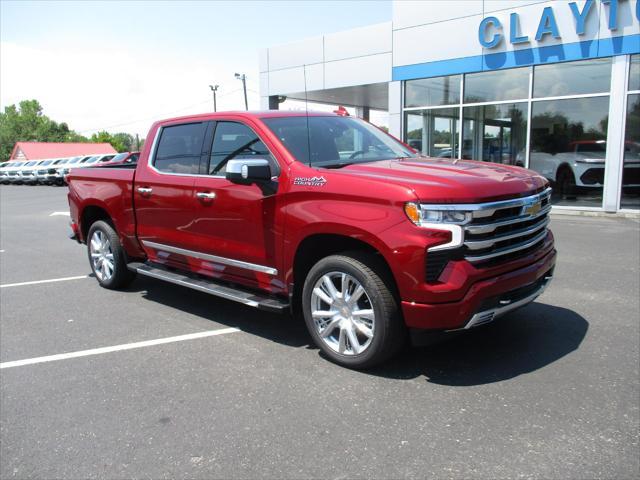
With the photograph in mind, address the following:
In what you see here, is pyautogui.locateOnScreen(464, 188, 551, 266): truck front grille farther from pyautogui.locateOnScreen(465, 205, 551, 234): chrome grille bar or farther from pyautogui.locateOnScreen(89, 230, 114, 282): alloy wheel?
pyautogui.locateOnScreen(89, 230, 114, 282): alloy wheel

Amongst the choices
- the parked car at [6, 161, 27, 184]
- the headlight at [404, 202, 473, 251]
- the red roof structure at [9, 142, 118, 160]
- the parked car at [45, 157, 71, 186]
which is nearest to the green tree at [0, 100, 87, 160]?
the red roof structure at [9, 142, 118, 160]

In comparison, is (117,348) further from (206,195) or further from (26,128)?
(26,128)

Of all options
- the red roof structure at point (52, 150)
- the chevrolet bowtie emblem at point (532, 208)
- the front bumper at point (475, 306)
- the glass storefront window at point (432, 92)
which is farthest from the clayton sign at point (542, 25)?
the red roof structure at point (52, 150)

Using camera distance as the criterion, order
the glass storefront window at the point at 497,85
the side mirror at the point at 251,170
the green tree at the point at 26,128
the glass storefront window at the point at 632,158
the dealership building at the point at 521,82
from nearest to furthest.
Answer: the side mirror at the point at 251,170
the glass storefront window at the point at 632,158
the dealership building at the point at 521,82
the glass storefront window at the point at 497,85
the green tree at the point at 26,128

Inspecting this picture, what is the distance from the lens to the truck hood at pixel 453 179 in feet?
11.4

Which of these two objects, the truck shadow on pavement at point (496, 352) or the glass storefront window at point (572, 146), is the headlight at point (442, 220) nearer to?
the truck shadow on pavement at point (496, 352)

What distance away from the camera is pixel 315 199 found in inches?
157

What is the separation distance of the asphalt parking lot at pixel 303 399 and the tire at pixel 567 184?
9.06 metres

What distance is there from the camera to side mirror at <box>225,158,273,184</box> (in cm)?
411

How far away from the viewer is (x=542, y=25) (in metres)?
13.5

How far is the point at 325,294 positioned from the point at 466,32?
13.2 meters

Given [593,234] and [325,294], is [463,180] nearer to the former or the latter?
[325,294]

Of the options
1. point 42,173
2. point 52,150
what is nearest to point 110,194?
point 42,173

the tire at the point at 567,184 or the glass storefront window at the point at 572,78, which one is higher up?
the glass storefront window at the point at 572,78
